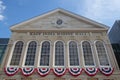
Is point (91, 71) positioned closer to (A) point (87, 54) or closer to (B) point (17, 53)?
(A) point (87, 54)

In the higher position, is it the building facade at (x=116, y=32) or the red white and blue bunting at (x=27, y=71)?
the building facade at (x=116, y=32)

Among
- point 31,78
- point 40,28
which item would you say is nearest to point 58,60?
point 31,78

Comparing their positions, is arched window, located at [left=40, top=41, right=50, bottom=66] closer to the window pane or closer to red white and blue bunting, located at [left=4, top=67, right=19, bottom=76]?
the window pane

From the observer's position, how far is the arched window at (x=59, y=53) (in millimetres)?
15203

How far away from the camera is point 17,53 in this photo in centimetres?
1600

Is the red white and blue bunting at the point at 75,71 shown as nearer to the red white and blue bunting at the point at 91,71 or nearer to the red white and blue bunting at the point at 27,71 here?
the red white and blue bunting at the point at 91,71

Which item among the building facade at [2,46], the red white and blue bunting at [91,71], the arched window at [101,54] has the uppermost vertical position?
the building facade at [2,46]

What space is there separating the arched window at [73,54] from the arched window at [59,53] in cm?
91

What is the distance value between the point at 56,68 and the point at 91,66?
11.7 feet

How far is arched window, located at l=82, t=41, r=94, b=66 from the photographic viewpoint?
1523 centimetres

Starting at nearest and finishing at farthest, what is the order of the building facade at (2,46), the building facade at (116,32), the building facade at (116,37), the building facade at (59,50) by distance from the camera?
the building facade at (59,50), the building facade at (2,46), the building facade at (116,37), the building facade at (116,32)

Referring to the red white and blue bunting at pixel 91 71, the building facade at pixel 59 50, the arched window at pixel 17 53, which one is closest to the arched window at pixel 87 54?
the building facade at pixel 59 50

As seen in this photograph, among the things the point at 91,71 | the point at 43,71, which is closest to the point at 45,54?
the point at 43,71

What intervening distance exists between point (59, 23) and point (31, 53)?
206 inches
